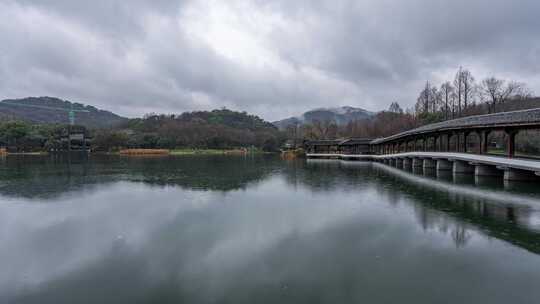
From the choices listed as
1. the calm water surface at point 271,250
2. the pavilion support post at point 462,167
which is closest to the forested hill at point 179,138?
the pavilion support post at point 462,167

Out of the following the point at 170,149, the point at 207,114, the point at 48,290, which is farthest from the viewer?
the point at 207,114

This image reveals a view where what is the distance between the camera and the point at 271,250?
22.4 ft

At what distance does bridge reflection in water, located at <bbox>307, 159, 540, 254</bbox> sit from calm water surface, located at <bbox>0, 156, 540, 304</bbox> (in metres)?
0.07

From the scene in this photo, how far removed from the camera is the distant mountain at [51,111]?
438 ft

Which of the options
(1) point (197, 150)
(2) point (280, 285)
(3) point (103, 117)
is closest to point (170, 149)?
(1) point (197, 150)

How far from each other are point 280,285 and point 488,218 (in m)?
8.18

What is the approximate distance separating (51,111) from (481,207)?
179601 mm

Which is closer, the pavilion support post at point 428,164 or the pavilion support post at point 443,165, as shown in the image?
the pavilion support post at point 443,165

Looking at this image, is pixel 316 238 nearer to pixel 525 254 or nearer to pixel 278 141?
pixel 525 254

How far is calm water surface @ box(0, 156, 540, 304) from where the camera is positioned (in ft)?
15.9

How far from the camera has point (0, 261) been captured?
20.3ft

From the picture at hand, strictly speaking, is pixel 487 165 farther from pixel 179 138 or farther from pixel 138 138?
pixel 138 138

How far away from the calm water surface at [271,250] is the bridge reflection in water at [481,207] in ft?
0.22

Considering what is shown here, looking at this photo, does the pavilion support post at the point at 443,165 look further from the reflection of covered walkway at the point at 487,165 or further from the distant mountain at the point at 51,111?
the distant mountain at the point at 51,111
